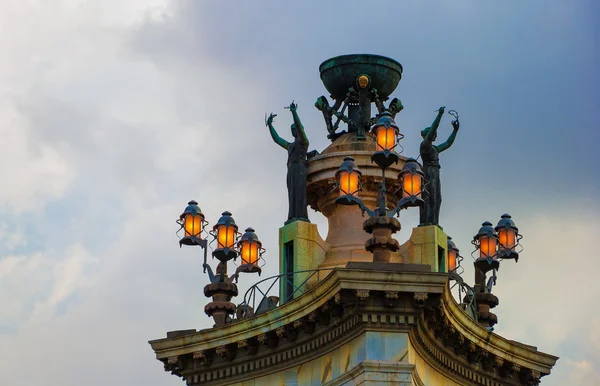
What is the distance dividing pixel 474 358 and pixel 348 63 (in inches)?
385

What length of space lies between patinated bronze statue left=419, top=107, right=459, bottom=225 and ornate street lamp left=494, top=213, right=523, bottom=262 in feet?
7.79

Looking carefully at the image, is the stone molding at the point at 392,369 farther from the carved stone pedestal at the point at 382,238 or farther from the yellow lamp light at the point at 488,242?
the yellow lamp light at the point at 488,242

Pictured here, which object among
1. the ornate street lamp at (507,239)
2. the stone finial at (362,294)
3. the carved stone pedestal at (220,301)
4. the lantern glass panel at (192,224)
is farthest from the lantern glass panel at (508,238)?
the lantern glass panel at (192,224)

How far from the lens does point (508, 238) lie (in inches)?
2562

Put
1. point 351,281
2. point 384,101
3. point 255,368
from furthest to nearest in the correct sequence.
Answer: point 384,101 < point 255,368 < point 351,281

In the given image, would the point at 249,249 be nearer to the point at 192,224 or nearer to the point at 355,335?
the point at 192,224

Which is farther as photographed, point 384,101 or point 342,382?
point 384,101

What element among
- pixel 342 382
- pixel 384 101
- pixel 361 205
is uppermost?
pixel 384 101

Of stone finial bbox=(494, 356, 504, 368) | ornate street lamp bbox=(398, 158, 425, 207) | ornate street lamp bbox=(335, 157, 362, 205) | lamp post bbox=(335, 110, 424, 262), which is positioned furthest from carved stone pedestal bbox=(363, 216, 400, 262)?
stone finial bbox=(494, 356, 504, 368)

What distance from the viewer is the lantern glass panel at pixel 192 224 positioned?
64250 mm

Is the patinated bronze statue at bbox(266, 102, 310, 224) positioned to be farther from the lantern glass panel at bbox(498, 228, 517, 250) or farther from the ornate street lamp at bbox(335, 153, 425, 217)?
the lantern glass panel at bbox(498, 228, 517, 250)

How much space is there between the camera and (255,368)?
2461 inches

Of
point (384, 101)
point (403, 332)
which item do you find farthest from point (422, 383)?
→ point (384, 101)

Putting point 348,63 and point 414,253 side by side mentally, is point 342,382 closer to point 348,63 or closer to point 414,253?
point 414,253
